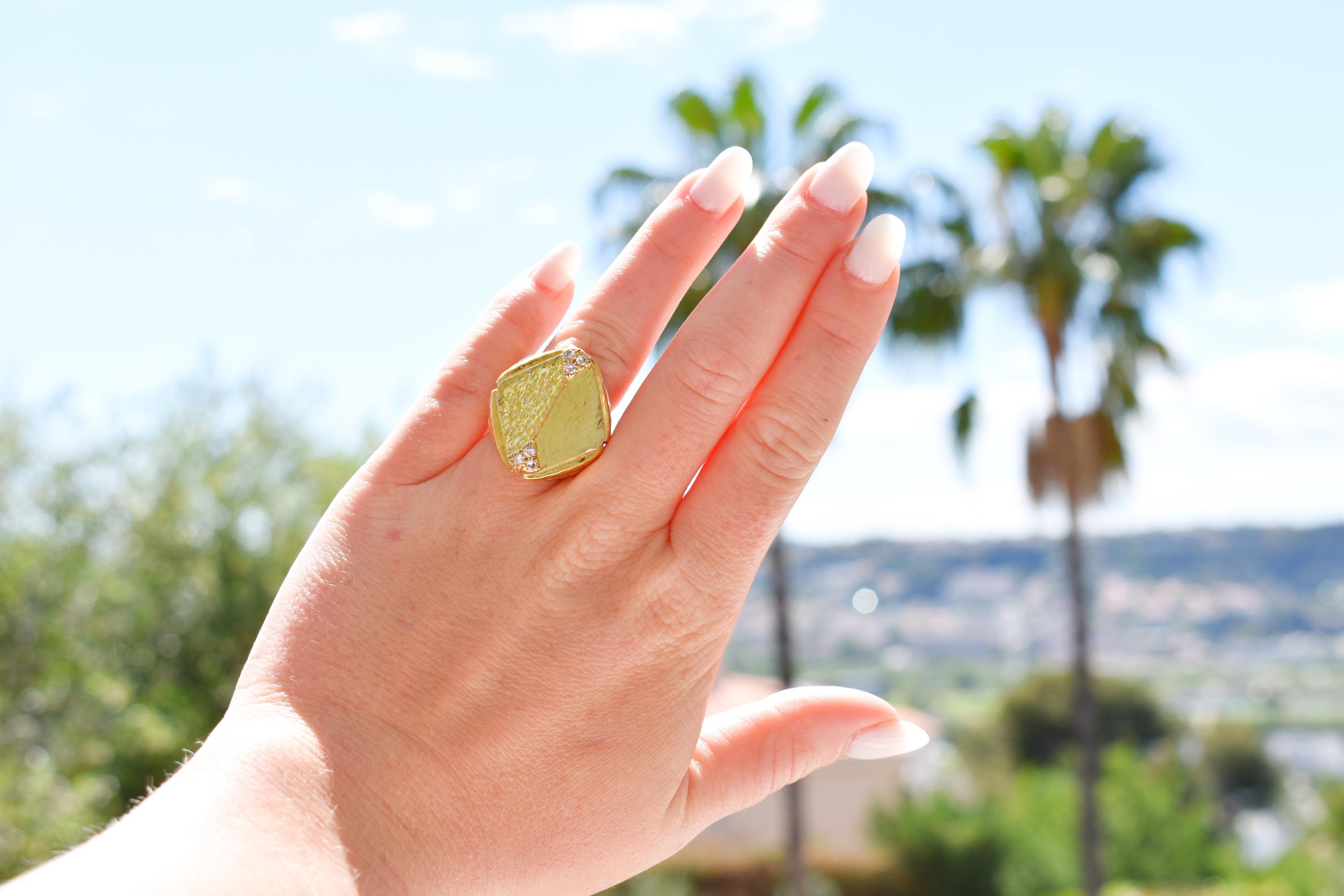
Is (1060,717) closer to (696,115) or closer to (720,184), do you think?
(696,115)

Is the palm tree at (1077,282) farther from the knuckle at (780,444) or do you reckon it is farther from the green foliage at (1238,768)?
the green foliage at (1238,768)

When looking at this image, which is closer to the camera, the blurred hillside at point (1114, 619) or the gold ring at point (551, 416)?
the gold ring at point (551, 416)

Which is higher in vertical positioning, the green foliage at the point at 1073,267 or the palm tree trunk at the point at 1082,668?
the green foliage at the point at 1073,267

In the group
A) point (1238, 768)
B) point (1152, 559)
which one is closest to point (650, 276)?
point (1238, 768)

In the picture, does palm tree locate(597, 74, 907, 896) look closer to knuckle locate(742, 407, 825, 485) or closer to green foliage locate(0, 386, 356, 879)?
green foliage locate(0, 386, 356, 879)

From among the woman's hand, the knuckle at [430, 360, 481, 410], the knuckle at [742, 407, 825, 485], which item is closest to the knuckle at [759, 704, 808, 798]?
Result: the woman's hand

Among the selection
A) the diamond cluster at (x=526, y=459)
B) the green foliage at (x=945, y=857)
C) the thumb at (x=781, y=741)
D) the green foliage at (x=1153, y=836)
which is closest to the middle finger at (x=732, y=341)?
the diamond cluster at (x=526, y=459)
